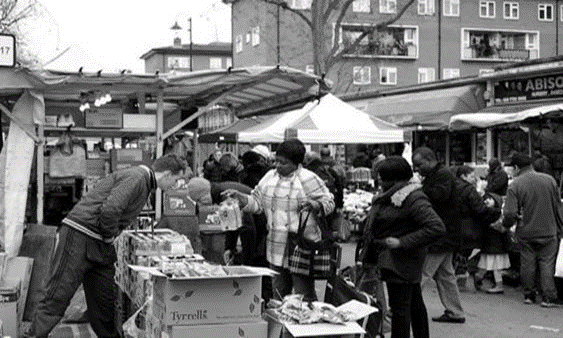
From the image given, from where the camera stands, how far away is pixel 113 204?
7.05 metres

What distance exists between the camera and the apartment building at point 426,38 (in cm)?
5334

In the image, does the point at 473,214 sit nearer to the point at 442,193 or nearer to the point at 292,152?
the point at 442,193

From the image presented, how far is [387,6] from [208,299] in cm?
5329

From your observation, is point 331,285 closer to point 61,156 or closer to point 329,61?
point 61,156

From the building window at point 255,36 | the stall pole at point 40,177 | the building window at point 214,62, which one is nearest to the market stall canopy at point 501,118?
the stall pole at point 40,177

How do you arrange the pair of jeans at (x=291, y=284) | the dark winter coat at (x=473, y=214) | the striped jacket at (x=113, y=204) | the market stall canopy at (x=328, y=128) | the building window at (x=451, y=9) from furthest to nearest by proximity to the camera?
the building window at (x=451, y=9) → the market stall canopy at (x=328, y=128) → the dark winter coat at (x=473, y=214) → the pair of jeans at (x=291, y=284) → the striped jacket at (x=113, y=204)

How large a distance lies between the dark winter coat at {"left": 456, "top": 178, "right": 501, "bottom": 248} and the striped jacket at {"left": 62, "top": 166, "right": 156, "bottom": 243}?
4546mm

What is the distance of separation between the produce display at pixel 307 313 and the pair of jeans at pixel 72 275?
2028mm

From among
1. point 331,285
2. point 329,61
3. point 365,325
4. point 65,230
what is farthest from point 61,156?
point 329,61

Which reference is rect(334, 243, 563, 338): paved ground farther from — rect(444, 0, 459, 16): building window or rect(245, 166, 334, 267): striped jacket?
rect(444, 0, 459, 16): building window

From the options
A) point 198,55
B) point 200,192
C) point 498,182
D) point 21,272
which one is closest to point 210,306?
point 21,272

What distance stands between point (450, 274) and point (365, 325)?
9.73 ft

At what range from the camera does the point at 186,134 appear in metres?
15.0

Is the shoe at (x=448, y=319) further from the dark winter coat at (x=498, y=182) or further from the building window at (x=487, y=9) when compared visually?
the building window at (x=487, y=9)
